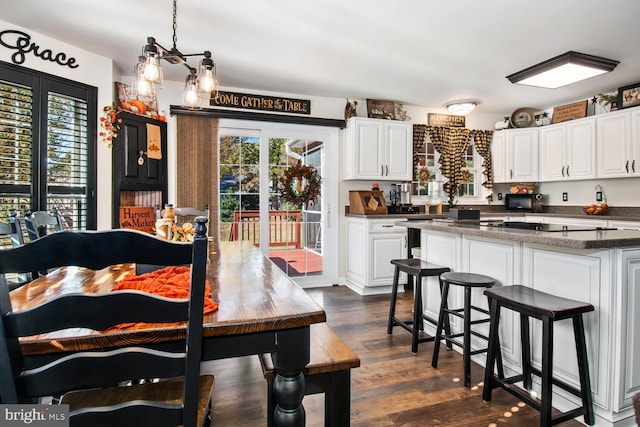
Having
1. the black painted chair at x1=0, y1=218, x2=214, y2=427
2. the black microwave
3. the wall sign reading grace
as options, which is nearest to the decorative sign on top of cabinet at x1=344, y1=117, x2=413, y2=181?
the black microwave

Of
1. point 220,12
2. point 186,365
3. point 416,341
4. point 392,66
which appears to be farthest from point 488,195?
point 186,365

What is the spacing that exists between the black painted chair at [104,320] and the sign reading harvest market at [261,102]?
12.5ft

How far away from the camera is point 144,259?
81 cm

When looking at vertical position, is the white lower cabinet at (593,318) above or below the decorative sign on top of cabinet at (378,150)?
below

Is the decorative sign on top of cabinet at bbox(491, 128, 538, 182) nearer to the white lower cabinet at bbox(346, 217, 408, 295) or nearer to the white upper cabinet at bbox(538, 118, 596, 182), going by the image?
the white upper cabinet at bbox(538, 118, 596, 182)

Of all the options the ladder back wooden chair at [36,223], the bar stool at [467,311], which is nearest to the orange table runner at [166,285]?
the ladder back wooden chair at [36,223]

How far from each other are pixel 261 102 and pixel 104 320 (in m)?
4.06

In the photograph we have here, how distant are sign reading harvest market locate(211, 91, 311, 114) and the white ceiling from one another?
0.16m

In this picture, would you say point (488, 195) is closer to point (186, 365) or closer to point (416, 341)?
point (416, 341)

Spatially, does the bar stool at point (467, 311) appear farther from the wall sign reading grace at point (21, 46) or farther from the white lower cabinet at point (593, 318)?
the wall sign reading grace at point (21, 46)

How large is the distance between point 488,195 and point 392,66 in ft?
9.82

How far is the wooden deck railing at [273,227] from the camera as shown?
14.7ft

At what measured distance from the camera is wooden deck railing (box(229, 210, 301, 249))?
14.7 ft

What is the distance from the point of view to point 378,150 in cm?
477
